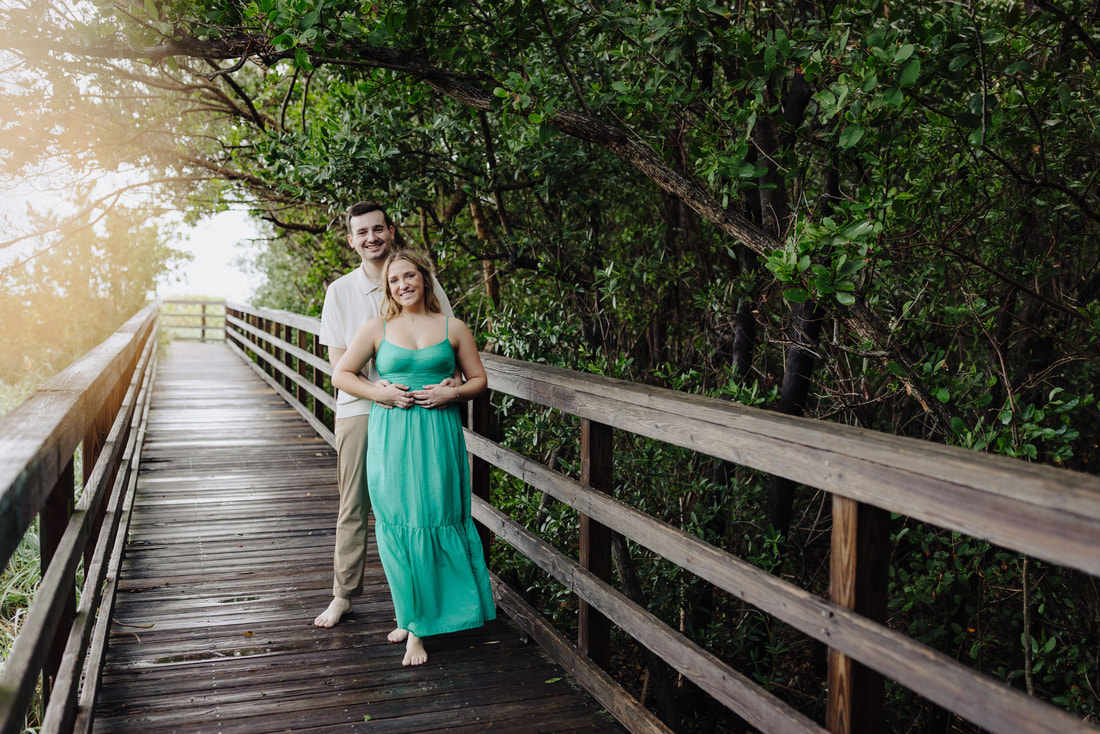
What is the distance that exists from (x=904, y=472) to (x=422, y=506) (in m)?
1.98

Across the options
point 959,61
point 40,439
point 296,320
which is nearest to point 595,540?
point 40,439

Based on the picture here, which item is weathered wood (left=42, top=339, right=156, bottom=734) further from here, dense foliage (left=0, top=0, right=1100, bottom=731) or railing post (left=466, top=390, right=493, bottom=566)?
dense foliage (left=0, top=0, right=1100, bottom=731)

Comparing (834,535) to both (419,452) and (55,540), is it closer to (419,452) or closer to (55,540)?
(419,452)

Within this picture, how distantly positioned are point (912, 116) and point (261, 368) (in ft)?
39.0

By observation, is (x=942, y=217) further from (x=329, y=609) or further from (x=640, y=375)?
(x=329, y=609)

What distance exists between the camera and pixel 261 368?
1399 centimetres

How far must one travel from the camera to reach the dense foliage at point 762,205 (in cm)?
331

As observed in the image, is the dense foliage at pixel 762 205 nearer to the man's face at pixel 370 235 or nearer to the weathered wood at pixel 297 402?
the man's face at pixel 370 235

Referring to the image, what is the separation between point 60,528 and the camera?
8.22 feet

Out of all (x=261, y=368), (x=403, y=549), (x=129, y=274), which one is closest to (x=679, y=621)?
(x=403, y=549)

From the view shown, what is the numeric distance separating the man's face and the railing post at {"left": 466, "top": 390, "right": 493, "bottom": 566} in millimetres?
837

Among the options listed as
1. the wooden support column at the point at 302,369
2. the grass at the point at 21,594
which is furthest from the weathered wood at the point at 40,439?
the wooden support column at the point at 302,369

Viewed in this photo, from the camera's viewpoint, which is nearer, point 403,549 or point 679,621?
point 403,549

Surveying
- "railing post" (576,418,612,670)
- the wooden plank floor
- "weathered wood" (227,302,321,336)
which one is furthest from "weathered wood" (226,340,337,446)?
"railing post" (576,418,612,670)
